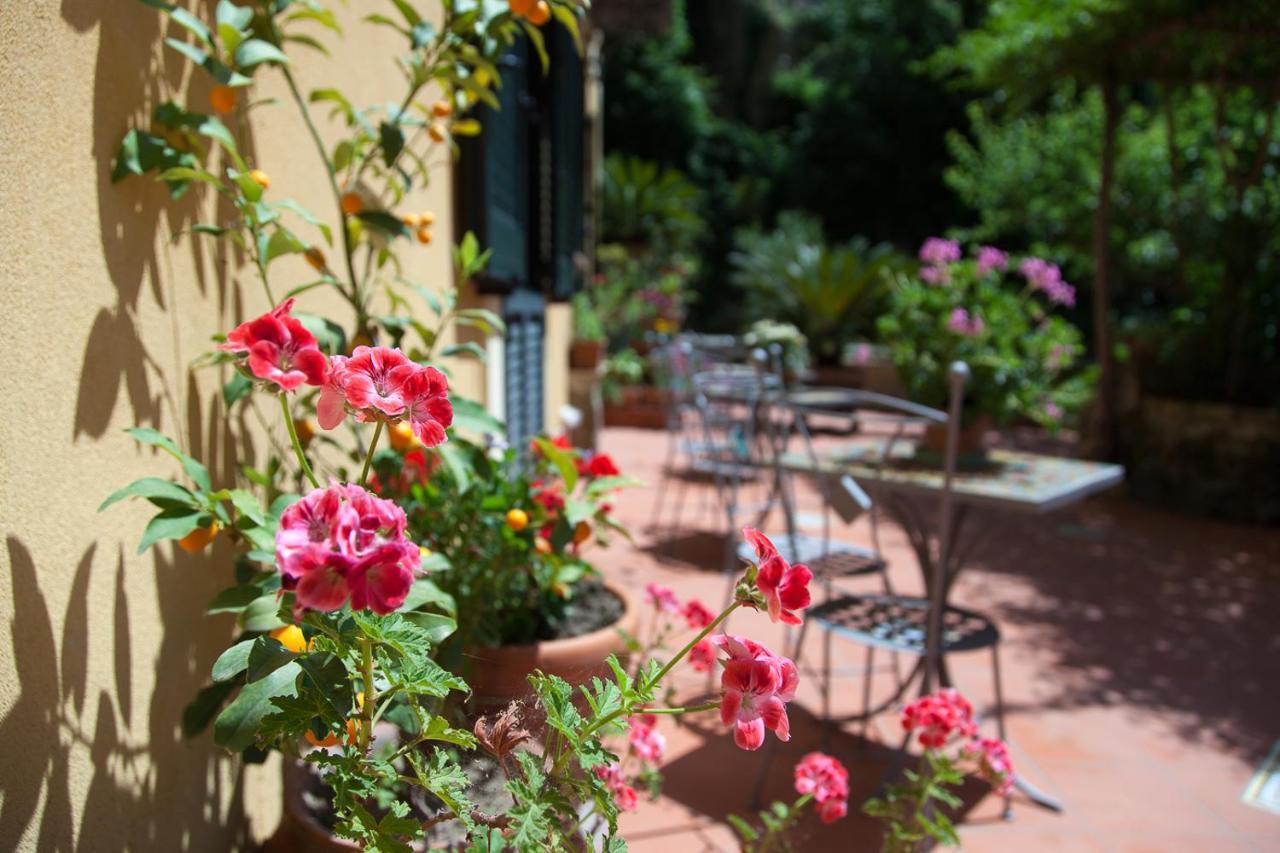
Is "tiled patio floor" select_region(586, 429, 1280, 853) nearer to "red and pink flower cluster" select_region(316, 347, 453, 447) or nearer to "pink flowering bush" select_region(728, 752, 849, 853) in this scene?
"pink flowering bush" select_region(728, 752, 849, 853)

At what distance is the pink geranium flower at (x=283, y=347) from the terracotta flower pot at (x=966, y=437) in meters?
2.34

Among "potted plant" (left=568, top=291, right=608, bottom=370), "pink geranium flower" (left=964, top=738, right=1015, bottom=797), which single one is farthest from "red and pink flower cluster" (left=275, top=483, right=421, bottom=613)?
"potted plant" (left=568, top=291, right=608, bottom=370)

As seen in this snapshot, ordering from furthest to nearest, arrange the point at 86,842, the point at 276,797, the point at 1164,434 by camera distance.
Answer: the point at 1164,434 < the point at 276,797 < the point at 86,842

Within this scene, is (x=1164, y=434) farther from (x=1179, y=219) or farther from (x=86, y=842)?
(x=86, y=842)

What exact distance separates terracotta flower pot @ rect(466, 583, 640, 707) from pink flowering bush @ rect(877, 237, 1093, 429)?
1.32 metres

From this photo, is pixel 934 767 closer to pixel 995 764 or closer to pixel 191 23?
pixel 995 764

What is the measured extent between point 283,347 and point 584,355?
6.31 metres

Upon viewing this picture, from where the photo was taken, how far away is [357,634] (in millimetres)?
829

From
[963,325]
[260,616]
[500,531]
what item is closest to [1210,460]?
[963,325]

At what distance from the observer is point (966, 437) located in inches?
113

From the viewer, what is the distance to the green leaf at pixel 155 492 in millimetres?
1111

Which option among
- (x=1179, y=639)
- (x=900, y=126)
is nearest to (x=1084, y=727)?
(x=1179, y=639)

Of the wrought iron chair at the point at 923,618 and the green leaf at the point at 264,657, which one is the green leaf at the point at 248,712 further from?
the wrought iron chair at the point at 923,618

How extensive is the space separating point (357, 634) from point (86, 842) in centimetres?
59
